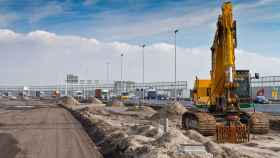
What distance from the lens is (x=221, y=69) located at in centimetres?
2502

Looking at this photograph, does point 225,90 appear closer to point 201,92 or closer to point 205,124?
point 205,124

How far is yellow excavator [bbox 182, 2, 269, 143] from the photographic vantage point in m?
23.7

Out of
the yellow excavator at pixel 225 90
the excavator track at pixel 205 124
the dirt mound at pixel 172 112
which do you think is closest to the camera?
the excavator track at pixel 205 124

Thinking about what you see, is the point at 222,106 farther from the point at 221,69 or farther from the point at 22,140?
the point at 22,140

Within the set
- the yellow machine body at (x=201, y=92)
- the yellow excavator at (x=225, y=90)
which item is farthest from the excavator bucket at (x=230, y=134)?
the yellow machine body at (x=201, y=92)

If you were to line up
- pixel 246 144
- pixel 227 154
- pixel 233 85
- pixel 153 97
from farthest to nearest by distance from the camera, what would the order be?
pixel 153 97, pixel 233 85, pixel 246 144, pixel 227 154

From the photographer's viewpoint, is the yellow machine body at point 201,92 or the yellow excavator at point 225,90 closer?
the yellow excavator at point 225,90

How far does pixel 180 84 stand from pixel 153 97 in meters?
19.6

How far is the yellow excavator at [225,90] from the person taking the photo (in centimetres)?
2370

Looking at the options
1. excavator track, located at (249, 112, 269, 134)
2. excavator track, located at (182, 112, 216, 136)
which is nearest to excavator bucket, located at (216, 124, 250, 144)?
excavator track, located at (182, 112, 216, 136)

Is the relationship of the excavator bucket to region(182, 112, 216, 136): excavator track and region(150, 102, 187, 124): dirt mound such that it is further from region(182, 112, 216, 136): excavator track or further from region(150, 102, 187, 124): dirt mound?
region(150, 102, 187, 124): dirt mound

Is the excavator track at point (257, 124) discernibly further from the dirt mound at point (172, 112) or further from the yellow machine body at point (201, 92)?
the dirt mound at point (172, 112)

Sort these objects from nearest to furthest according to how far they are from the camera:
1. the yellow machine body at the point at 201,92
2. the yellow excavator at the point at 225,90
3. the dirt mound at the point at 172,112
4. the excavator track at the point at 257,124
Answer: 1. the yellow excavator at the point at 225,90
2. the excavator track at the point at 257,124
3. the yellow machine body at the point at 201,92
4. the dirt mound at the point at 172,112

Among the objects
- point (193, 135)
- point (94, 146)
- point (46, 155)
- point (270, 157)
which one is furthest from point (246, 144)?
point (46, 155)
